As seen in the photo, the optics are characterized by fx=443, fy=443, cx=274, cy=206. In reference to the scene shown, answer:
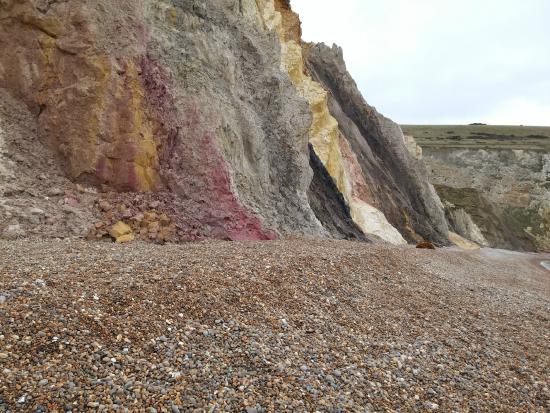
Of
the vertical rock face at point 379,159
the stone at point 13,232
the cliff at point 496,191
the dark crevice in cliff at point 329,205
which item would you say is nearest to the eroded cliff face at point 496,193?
the cliff at point 496,191

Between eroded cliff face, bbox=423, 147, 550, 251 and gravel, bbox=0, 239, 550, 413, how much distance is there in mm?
43883

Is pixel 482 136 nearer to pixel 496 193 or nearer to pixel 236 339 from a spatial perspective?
pixel 496 193

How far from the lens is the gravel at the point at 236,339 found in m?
4.90

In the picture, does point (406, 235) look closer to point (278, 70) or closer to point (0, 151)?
point (278, 70)

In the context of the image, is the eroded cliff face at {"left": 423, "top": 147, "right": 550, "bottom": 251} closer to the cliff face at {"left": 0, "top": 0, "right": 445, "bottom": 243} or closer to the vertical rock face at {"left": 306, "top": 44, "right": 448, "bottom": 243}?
the vertical rock face at {"left": 306, "top": 44, "right": 448, "bottom": 243}

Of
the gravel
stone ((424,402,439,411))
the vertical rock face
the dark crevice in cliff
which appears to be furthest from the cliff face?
the vertical rock face

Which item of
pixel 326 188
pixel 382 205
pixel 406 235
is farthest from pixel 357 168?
pixel 326 188

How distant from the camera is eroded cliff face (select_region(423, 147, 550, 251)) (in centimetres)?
5428

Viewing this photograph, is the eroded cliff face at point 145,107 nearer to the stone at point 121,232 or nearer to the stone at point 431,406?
the stone at point 121,232

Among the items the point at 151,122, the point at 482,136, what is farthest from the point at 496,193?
the point at 151,122

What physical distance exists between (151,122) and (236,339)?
950 centimetres

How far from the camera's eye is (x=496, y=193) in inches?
3083

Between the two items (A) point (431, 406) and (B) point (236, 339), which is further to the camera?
(B) point (236, 339)

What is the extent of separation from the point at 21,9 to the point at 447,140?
10951 centimetres
